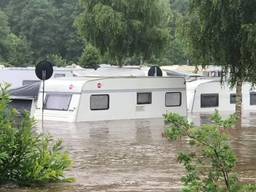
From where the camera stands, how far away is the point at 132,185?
10.5 meters

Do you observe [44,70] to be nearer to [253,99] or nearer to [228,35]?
[228,35]

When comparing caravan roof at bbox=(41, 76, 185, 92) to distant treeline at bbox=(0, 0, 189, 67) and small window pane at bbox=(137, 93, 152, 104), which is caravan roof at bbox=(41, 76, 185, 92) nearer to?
small window pane at bbox=(137, 93, 152, 104)

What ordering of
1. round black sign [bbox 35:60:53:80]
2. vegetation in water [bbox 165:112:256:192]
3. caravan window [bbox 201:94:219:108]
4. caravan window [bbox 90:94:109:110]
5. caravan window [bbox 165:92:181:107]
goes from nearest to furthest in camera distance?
vegetation in water [bbox 165:112:256:192] → round black sign [bbox 35:60:53:80] → caravan window [bbox 90:94:109:110] → caravan window [bbox 165:92:181:107] → caravan window [bbox 201:94:219:108]

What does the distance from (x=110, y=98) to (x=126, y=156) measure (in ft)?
38.9

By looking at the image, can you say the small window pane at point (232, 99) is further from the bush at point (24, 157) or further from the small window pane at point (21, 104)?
the bush at point (24, 157)

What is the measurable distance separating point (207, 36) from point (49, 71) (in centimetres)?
541

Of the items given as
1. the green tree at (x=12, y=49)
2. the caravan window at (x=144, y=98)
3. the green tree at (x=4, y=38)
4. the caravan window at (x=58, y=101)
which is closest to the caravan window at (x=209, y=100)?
the caravan window at (x=144, y=98)

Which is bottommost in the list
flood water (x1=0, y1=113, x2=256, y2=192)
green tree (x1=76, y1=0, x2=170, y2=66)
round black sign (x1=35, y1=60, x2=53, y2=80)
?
flood water (x1=0, y1=113, x2=256, y2=192)

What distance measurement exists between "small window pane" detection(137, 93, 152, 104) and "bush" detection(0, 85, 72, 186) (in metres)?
17.3

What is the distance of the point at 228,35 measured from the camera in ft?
67.2

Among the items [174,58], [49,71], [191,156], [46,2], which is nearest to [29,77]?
[49,71]

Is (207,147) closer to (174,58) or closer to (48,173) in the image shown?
(48,173)

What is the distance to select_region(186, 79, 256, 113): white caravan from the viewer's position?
104ft

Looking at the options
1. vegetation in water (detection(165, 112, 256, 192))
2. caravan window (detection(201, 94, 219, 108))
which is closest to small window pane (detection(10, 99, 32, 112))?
caravan window (detection(201, 94, 219, 108))
